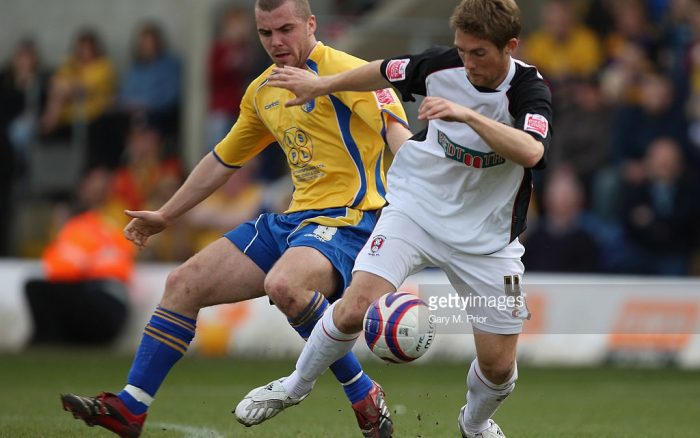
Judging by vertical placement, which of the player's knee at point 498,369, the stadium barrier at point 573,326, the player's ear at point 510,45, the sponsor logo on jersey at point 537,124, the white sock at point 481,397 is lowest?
the stadium barrier at point 573,326

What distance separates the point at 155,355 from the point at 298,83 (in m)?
1.58

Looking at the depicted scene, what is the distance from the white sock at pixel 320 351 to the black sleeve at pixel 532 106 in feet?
4.29

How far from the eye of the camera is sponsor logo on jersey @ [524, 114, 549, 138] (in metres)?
5.73

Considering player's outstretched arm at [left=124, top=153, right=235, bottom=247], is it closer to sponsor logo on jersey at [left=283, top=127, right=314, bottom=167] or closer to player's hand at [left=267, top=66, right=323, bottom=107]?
sponsor logo on jersey at [left=283, top=127, right=314, bottom=167]

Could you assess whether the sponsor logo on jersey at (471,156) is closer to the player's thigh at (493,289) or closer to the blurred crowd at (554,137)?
the player's thigh at (493,289)

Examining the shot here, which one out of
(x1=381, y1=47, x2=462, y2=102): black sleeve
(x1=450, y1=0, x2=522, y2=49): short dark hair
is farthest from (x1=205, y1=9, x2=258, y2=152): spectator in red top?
(x1=450, y1=0, x2=522, y2=49): short dark hair

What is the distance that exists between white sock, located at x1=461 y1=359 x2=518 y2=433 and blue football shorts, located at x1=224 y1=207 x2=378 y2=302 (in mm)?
874

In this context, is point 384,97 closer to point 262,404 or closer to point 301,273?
point 301,273

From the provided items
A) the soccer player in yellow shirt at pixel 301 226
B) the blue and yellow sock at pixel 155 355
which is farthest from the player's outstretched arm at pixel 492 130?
the blue and yellow sock at pixel 155 355

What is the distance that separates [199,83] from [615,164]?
5424mm

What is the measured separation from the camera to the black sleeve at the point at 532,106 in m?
5.74

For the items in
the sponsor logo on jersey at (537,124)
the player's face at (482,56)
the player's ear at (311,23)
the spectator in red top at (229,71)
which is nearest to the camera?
the sponsor logo on jersey at (537,124)

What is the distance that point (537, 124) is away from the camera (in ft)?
18.9

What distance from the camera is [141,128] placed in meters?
15.9
